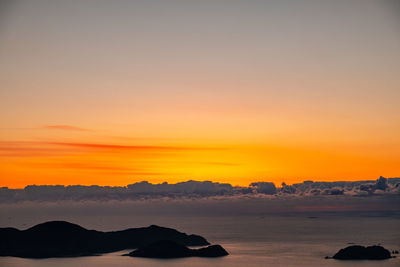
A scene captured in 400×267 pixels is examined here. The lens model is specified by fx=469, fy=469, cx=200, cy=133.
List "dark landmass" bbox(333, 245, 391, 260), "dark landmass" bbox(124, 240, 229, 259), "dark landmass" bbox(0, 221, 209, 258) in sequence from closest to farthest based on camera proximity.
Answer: "dark landmass" bbox(333, 245, 391, 260) < "dark landmass" bbox(0, 221, 209, 258) < "dark landmass" bbox(124, 240, 229, 259)

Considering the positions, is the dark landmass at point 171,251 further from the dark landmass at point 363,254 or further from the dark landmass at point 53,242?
the dark landmass at point 363,254

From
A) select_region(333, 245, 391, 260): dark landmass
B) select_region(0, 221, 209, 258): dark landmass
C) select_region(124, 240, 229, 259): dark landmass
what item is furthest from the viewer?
select_region(124, 240, 229, 259): dark landmass

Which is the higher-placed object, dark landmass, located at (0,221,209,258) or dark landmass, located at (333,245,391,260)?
dark landmass, located at (0,221,209,258)

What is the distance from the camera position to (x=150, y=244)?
187 metres

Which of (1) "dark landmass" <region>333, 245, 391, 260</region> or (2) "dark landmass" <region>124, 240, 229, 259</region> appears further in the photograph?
(2) "dark landmass" <region>124, 240, 229, 259</region>

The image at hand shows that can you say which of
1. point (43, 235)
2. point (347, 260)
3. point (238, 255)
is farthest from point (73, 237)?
point (347, 260)

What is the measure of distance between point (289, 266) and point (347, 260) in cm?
2123

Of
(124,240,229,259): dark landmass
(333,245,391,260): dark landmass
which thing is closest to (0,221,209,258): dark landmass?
(124,240,229,259): dark landmass

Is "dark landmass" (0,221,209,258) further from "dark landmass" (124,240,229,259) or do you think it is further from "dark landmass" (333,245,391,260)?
"dark landmass" (333,245,391,260)

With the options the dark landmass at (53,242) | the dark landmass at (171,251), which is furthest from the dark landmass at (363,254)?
the dark landmass at (53,242)

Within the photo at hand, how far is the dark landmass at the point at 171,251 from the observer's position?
571 ft

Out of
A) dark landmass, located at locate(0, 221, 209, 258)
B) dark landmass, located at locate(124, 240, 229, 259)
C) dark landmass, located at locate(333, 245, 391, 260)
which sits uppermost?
dark landmass, located at locate(0, 221, 209, 258)

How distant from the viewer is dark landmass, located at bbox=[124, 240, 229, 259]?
17391 centimetres

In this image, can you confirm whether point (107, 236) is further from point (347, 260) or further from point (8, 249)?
point (347, 260)
